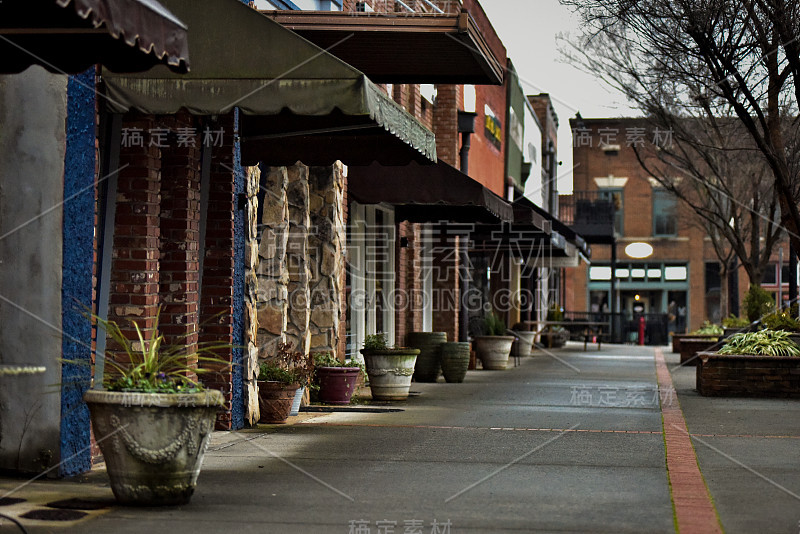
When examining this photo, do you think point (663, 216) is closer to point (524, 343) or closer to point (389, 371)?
point (524, 343)

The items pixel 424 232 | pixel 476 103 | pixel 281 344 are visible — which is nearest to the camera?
pixel 281 344

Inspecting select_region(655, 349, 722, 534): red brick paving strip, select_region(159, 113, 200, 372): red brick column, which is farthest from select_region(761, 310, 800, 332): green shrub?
select_region(159, 113, 200, 372): red brick column

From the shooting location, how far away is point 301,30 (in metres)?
10.6

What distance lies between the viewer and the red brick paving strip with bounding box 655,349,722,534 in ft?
21.7

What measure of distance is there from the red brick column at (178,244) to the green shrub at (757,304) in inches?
629

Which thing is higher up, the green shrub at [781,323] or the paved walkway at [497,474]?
the green shrub at [781,323]

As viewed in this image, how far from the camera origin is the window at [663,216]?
1992 inches

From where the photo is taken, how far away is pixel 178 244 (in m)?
10.1

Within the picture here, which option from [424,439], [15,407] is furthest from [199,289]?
[15,407]

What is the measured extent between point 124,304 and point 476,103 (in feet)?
54.3

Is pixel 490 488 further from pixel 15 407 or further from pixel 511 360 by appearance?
pixel 511 360

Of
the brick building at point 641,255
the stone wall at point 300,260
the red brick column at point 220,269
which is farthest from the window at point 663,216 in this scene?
the red brick column at point 220,269

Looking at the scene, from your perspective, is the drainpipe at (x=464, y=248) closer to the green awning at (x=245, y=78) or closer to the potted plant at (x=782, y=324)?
the potted plant at (x=782, y=324)

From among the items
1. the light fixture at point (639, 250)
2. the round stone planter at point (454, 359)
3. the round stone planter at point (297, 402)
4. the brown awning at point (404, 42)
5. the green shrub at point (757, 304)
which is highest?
the light fixture at point (639, 250)
